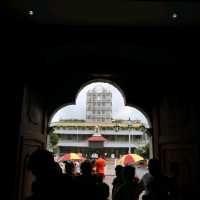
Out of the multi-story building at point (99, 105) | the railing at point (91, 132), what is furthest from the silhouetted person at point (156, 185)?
the multi-story building at point (99, 105)

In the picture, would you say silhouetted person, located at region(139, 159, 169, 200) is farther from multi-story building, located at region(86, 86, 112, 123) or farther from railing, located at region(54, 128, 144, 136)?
multi-story building, located at region(86, 86, 112, 123)

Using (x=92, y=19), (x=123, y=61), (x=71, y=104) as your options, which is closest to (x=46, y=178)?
(x=92, y=19)

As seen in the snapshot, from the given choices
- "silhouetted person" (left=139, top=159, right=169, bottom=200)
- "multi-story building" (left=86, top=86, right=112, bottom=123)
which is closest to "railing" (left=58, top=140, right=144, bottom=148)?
"multi-story building" (left=86, top=86, right=112, bottom=123)

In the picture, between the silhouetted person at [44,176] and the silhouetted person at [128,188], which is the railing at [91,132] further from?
the silhouetted person at [44,176]

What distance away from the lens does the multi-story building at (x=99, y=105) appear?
1775 inches

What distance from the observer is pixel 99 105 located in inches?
1810

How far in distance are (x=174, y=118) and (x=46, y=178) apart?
2358 mm

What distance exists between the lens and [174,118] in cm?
316

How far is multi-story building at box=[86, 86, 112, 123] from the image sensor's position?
4509cm

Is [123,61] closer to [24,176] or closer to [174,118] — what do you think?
[174,118]

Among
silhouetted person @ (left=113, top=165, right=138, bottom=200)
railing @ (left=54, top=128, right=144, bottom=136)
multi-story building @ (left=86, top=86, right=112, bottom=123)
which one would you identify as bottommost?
silhouetted person @ (left=113, top=165, right=138, bottom=200)

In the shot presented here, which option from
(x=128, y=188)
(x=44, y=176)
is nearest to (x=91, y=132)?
(x=128, y=188)

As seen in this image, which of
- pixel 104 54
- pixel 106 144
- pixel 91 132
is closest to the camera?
pixel 104 54

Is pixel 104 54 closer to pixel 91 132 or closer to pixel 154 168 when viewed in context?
pixel 154 168
